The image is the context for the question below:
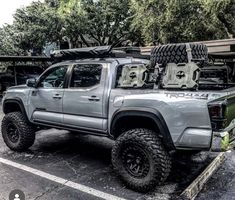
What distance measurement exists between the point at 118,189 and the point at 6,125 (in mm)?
3161

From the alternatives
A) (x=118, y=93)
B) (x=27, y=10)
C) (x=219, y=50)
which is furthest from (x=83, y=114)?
(x=27, y=10)

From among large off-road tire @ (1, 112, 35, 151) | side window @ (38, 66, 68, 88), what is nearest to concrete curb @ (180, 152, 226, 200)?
side window @ (38, 66, 68, 88)

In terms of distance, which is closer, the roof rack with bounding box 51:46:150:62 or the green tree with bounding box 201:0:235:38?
the roof rack with bounding box 51:46:150:62

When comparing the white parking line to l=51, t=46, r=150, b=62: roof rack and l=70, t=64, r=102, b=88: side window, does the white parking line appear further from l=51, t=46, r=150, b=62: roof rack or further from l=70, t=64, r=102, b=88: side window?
l=51, t=46, r=150, b=62: roof rack

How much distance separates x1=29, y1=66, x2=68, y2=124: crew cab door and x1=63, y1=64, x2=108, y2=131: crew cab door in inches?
8.0

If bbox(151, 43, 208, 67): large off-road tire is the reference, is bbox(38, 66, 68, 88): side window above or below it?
below

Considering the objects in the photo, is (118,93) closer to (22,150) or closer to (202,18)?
(22,150)

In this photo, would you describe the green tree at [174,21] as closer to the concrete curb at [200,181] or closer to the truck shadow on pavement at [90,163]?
the truck shadow on pavement at [90,163]

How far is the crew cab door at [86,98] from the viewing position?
520 cm

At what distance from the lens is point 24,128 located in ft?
21.1

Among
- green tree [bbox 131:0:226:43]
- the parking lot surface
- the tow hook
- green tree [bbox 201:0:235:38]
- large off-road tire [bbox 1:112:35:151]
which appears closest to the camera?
the tow hook

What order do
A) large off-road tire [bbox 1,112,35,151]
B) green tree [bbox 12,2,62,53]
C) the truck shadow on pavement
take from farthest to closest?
1. green tree [bbox 12,2,62,53]
2. large off-road tire [bbox 1,112,35,151]
3. the truck shadow on pavement

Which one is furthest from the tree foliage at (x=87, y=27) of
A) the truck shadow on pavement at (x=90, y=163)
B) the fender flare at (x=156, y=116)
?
the fender flare at (x=156, y=116)

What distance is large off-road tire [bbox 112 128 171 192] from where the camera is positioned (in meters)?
4.41
